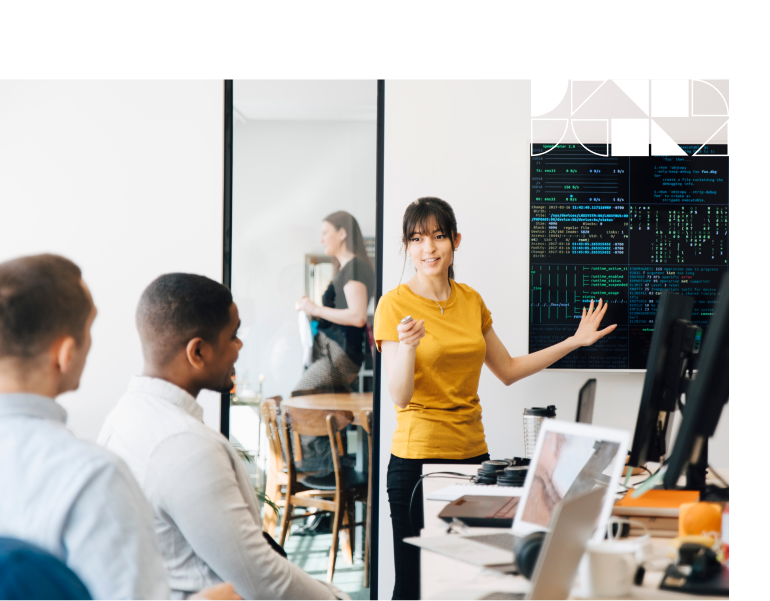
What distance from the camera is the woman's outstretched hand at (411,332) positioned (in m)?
1.99

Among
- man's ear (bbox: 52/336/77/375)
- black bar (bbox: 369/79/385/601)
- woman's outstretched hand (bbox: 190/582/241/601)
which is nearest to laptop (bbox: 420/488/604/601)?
woman's outstretched hand (bbox: 190/582/241/601)

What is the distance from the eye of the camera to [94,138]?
2.96 meters

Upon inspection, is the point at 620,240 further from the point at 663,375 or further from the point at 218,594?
the point at 218,594

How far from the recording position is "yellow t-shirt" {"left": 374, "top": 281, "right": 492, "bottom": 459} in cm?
217

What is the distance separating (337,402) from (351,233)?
31.0 inches

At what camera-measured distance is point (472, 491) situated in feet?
5.56

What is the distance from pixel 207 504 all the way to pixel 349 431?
5.97 ft

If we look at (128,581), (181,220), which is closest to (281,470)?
(181,220)

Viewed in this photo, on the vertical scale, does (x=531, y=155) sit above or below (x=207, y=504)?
above

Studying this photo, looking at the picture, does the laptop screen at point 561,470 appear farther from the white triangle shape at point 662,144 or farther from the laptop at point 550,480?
the white triangle shape at point 662,144

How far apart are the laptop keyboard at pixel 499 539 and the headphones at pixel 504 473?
0.39m
